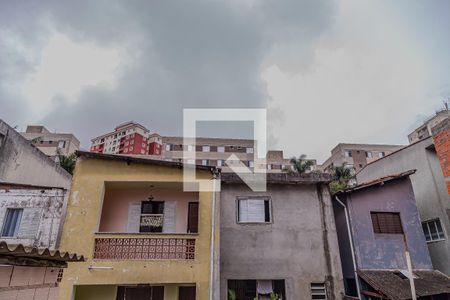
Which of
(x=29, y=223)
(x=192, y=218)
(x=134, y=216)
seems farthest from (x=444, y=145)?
(x=29, y=223)

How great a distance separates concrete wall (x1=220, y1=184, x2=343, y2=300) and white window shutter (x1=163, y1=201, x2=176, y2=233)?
2.10m

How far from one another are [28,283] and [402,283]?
12467mm

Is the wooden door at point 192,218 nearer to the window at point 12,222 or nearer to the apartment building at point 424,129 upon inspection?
the window at point 12,222

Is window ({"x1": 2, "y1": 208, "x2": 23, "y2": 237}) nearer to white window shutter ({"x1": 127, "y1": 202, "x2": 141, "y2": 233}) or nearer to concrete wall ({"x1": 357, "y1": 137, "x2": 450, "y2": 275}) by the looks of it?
white window shutter ({"x1": 127, "y1": 202, "x2": 141, "y2": 233})

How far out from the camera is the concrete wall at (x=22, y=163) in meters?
14.4

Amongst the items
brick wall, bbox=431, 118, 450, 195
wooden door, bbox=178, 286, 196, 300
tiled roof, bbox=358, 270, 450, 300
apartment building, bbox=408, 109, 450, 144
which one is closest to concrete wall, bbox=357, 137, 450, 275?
brick wall, bbox=431, 118, 450, 195

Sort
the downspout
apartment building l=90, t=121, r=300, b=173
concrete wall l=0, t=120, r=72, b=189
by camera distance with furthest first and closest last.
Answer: apartment building l=90, t=121, r=300, b=173, concrete wall l=0, t=120, r=72, b=189, the downspout

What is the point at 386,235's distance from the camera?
526 inches

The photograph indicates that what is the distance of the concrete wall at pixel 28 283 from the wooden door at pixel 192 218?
6308 mm

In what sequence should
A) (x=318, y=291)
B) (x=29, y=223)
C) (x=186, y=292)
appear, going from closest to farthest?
(x=318, y=291)
(x=186, y=292)
(x=29, y=223)

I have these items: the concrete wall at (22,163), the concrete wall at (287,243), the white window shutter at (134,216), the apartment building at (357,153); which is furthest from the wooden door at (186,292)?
the apartment building at (357,153)

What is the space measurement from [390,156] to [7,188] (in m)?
A: 21.2

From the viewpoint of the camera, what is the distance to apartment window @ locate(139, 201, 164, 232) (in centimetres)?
1274

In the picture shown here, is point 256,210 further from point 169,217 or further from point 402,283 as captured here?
point 402,283
